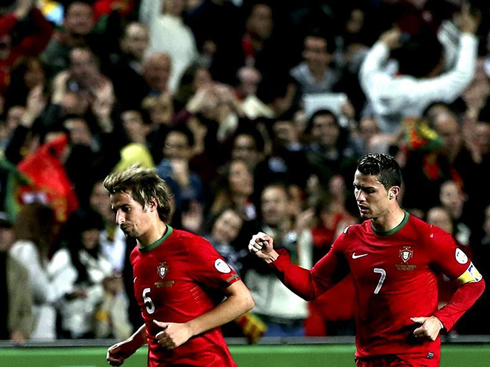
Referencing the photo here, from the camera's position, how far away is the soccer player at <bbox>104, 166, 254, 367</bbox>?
559 centimetres

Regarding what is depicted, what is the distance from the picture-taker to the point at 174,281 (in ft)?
18.5

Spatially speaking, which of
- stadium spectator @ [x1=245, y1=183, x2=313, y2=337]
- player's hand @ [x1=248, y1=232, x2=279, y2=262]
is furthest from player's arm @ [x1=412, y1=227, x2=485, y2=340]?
stadium spectator @ [x1=245, y1=183, x2=313, y2=337]

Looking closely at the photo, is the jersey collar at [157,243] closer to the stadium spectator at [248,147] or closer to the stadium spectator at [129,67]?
the stadium spectator at [248,147]

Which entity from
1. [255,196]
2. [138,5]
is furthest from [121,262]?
[138,5]

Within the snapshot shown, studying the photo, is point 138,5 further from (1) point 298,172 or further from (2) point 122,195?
(2) point 122,195

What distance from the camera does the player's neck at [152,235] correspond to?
18.7 ft

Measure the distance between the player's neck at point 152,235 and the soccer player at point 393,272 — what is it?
1.52 feet

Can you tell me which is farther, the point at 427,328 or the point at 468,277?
the point at 468,277

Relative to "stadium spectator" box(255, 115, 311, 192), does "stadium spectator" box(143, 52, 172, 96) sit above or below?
above

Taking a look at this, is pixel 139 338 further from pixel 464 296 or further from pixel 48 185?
pixel 48 185

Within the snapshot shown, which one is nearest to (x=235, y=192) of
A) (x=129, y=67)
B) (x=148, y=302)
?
(x=129, y=67)

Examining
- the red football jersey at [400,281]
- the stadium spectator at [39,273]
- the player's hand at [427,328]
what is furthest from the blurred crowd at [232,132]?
the player's hand at [427,328]

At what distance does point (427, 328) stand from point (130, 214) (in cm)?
155

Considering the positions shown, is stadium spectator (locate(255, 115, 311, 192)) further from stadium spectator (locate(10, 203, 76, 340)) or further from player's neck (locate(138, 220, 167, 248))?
player's neck (locate(138, 220, 167, 248))
